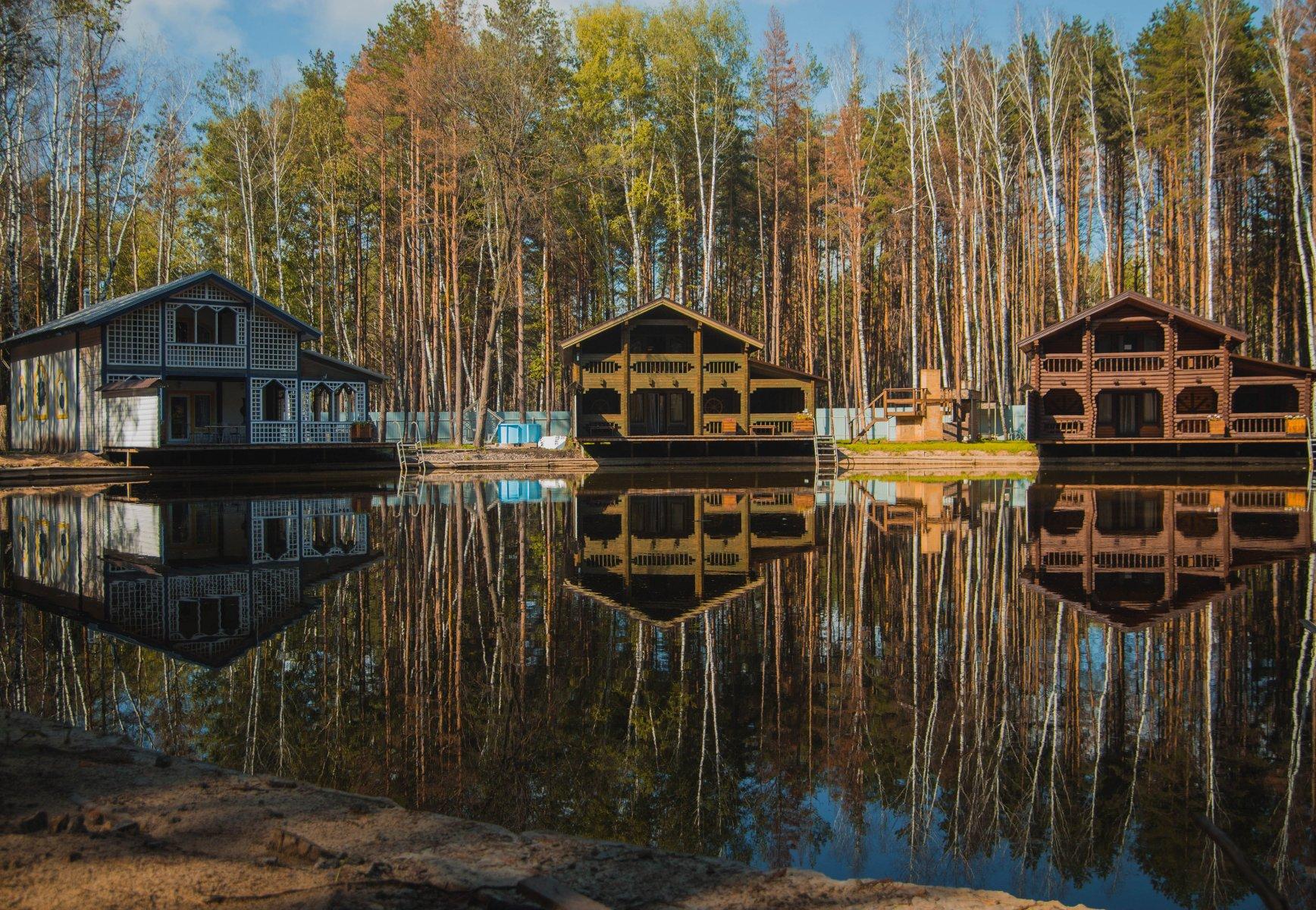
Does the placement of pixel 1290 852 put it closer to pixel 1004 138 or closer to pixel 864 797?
pixel 864 797

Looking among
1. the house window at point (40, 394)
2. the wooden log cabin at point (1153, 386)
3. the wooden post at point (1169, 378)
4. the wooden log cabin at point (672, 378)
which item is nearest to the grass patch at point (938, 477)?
the wooden log cabin at point (1153, 386)

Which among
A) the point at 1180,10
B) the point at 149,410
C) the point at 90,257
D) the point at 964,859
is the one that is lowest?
the point at 964,859

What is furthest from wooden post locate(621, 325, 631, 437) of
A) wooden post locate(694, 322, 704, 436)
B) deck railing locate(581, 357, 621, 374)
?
wooden post locate(694, 322, 704, 436)

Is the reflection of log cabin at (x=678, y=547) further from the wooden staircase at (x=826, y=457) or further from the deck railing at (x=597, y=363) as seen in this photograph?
the deck railing at (x=597, y=363)

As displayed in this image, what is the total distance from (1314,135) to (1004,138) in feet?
62.1

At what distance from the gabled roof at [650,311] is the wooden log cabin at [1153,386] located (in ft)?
39.9

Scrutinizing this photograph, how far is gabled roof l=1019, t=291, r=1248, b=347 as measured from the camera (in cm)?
3888

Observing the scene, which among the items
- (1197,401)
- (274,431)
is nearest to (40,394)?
(274,431)

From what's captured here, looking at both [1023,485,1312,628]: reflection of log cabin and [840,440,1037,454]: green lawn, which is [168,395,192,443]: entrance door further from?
[1023,485,1312,628]: reflection of log cabin

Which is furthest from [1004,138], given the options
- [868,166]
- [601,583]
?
[601,583]

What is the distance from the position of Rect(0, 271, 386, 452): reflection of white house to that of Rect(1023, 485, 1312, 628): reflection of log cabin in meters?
27.9

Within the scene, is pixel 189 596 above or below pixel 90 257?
below

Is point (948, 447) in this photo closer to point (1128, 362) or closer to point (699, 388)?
point (1128, 362)

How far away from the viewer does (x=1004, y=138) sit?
54031 mm
